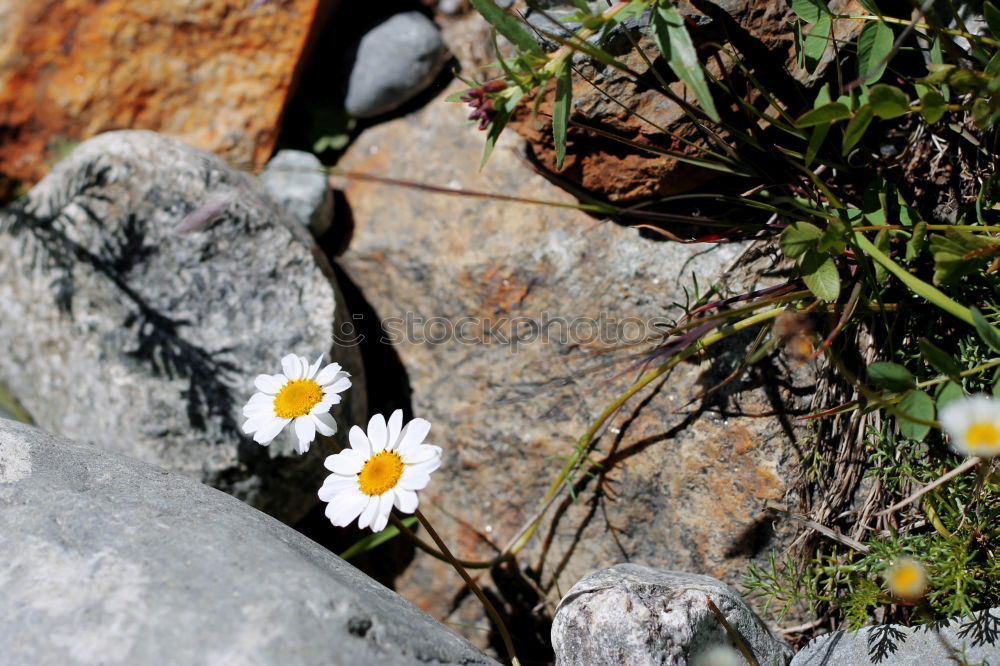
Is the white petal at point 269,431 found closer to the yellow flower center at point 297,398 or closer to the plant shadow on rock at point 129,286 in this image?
the yellow flower center at point 297,398

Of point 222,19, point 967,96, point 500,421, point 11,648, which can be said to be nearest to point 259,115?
point 222,19

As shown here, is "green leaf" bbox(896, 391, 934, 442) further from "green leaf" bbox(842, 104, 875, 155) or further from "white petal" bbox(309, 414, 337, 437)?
"white petal" bbox(309, 414, 337, 437)

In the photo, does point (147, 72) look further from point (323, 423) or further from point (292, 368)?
point (323, 423)

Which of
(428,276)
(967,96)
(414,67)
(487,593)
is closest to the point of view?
(967,96)

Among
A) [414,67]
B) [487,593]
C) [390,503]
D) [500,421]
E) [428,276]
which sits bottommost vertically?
[487,593]

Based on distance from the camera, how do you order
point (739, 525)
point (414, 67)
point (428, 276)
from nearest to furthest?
point (739, 525) < point (428, 276) < point (414, 67)

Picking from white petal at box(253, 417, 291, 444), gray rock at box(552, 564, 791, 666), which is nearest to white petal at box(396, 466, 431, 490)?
white petal at box(253, 417, 291, 444)

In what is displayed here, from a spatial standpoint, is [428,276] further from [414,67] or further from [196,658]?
[196,658]
